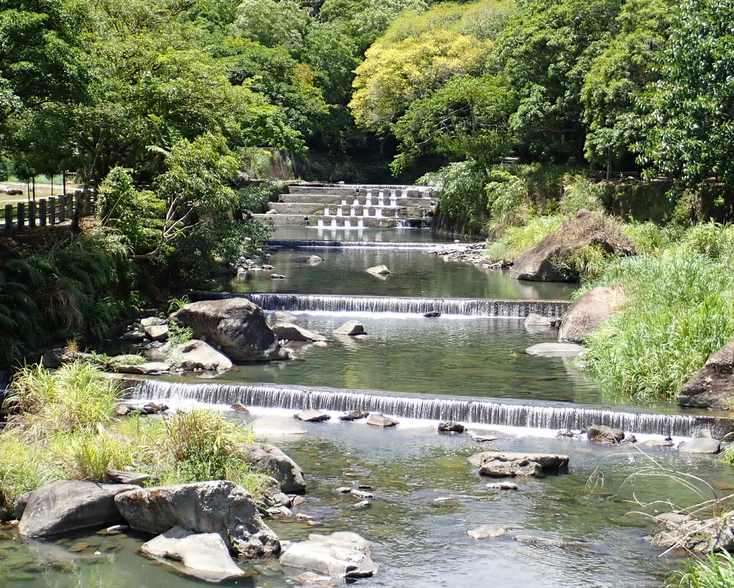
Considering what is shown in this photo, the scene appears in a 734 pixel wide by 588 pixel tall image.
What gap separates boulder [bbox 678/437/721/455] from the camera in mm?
Answer: 14344

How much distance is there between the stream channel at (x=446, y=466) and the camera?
10.1 meters

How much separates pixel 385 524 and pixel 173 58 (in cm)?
1849

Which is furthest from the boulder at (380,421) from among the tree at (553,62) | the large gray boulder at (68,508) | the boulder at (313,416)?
the tree at (553,62)

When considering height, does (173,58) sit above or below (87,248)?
above

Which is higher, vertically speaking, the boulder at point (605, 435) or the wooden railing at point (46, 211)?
the wooden railing at point (46, 211)

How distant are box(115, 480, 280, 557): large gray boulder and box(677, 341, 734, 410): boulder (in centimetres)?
863

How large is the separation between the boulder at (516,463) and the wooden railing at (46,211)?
45.1ft

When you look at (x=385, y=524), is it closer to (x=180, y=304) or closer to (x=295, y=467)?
(x=295, y=467)

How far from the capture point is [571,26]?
37500 millimetres

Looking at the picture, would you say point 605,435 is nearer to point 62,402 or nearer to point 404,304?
point 62,402

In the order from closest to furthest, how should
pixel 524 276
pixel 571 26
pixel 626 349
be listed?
pixel 626 349 → pixel 524 276 → pixel 571 26

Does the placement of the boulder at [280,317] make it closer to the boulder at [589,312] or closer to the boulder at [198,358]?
the boulder at [198,358]

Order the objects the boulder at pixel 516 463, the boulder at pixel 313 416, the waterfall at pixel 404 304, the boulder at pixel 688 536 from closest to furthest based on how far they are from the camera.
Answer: the boulder at pixel 688 536
the boulder at pixel 516 463
the boulder at pixel 313 416
the waterfall at pixel 404 304

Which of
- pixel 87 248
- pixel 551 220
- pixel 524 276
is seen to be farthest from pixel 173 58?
pixel 551 220
